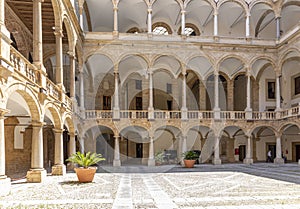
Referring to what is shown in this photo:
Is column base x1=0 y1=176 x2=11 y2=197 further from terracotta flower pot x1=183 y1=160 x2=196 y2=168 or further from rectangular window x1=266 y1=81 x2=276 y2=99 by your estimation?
rectangular window x1=266 y1=81 x2=276 y2=99

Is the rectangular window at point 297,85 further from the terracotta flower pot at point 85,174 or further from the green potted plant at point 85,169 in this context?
the terracotta flower pot at point 85,174

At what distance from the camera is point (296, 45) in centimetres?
2200

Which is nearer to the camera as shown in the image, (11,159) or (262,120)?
(11,159)

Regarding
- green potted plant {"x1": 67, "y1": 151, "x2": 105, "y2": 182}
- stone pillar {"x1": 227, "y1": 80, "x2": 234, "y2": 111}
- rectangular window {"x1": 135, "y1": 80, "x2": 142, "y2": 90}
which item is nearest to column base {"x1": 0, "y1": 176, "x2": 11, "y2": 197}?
green potted plant {"x1": 67, "y1": 151, "x2": 105, "y2": 182}

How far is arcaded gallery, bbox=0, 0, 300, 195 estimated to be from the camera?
66.6 ft

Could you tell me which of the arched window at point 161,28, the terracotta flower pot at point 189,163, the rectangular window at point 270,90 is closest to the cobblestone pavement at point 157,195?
the terracotta flower pot at point 189,163

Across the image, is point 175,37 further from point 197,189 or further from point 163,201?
point 163,201

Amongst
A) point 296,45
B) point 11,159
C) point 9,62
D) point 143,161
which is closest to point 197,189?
point 9,62

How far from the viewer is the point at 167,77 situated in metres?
28.9

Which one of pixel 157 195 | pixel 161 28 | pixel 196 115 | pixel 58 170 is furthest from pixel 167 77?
pixel 157 195

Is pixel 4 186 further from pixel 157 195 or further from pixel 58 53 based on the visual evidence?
pixel 58 53

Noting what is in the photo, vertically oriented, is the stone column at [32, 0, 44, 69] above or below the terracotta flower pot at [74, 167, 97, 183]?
above

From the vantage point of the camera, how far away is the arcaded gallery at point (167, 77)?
2031 centimetres

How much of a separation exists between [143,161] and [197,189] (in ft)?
47.9
